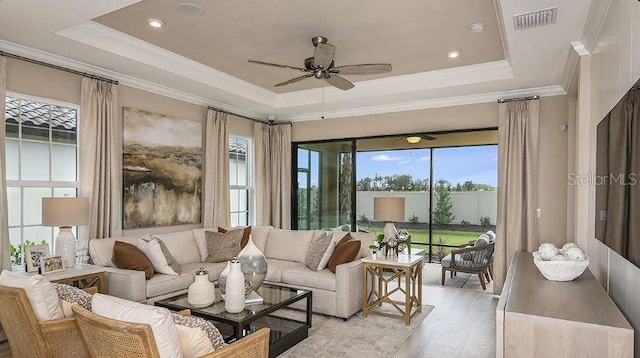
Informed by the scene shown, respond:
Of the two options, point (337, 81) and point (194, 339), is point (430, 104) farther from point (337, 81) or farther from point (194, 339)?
point (194, 339)

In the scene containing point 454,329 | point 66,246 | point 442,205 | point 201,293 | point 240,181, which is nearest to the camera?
point 201,293

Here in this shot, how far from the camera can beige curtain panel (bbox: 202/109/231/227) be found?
5.71 m

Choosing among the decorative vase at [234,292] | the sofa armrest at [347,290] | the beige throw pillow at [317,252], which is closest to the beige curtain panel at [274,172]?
the beige throw pillow at [317,252]

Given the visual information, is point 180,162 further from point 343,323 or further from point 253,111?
point 343,323

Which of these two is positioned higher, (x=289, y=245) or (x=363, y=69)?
(x=363, y=69)

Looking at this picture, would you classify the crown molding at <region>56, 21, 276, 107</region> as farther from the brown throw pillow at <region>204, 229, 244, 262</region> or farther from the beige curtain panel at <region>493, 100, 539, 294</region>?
the beige curtain panel at <region>493, 100, 539, 294</region>

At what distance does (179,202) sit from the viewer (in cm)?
538

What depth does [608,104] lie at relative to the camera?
2.57 meters

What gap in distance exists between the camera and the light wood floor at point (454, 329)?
11.1ft

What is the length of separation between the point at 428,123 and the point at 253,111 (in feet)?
9.45

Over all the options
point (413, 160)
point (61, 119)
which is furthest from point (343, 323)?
point (413, 160)

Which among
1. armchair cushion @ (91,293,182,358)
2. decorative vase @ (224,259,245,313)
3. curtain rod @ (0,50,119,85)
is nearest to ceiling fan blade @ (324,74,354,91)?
decorative vase @ (224,259,245,313)

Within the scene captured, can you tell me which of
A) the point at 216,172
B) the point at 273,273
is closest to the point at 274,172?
the point at 216,172

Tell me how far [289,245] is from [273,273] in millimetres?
700
